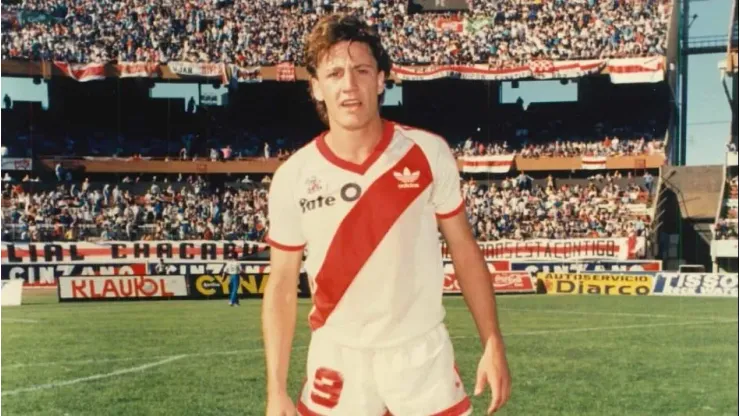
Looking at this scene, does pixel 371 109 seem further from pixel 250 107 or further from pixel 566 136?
pixel 566 136

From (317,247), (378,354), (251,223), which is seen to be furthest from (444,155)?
(251,223)

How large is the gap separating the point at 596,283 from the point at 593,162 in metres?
2.62

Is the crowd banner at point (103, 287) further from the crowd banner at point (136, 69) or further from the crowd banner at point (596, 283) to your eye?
the crowd banner at point (596, 283)

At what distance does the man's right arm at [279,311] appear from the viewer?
8.99ft

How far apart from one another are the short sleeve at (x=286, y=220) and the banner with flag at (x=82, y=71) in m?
15.3

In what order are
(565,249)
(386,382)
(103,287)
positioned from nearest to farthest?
(386,382), (103,287), (565,249)

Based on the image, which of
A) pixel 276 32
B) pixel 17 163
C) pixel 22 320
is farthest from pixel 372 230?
pixel 17 163

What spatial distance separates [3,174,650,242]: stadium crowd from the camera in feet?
43.5

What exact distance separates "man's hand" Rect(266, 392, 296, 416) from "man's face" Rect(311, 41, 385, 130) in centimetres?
93

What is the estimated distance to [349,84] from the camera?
8.89ft

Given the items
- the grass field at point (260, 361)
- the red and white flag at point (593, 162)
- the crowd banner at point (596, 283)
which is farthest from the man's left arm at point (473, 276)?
the crowd banner at point (596, 283)

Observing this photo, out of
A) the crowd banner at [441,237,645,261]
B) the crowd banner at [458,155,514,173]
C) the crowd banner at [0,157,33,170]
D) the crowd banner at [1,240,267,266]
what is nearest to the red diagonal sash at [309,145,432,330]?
the crowd banner at [458,155,514,173]

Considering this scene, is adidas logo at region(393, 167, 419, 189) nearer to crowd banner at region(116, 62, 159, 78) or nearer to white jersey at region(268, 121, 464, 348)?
white jersey at region(268, 121, 464, 348)

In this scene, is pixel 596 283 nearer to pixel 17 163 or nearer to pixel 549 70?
pixel 549 70
